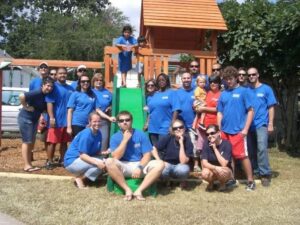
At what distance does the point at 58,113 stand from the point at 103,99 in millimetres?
854

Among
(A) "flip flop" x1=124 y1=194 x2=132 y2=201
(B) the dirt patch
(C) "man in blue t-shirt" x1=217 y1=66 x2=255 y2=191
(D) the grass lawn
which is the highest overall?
(C) "man in blue t-shirt" x1=217 y1=66 x2=255 y2=191

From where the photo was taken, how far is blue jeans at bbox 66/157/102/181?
757 cm

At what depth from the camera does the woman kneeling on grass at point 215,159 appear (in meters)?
7.42

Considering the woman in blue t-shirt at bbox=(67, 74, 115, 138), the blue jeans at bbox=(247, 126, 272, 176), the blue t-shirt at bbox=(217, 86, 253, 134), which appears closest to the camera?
the blue t-shirt at bbox=(217, 86, 253, 134)

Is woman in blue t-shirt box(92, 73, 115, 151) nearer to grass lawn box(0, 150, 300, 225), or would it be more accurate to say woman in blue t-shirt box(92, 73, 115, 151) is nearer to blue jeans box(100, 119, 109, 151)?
blue jeans box(100, 119, 109, 151)

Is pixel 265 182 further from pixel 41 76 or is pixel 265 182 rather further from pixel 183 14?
pixel 183 14

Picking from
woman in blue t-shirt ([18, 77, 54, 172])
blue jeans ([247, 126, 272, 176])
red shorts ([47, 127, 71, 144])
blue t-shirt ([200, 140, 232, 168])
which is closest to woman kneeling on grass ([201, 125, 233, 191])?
blue t-shirt ([200, 140, 232, 168])

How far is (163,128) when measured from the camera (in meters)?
8.42

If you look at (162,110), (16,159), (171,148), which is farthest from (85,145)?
(16,159)

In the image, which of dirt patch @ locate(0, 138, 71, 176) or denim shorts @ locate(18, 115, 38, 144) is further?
dirt patch @ locate(0, 138, 71, 176)

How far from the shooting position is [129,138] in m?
7.31

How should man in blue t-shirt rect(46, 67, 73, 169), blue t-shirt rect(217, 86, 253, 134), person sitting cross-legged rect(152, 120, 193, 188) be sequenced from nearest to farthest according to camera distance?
person sitting cross-legged rect(152, 120, 193, 188) → blue t-shirt rect(217, 86, 253, 134) → man in blue t-shirt rect(46, 67, 73, 169)

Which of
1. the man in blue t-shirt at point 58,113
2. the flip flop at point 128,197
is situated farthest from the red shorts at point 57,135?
the flip flop at point 128,197

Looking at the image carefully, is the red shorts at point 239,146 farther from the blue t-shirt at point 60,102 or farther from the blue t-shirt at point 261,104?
the blue t-shirt at point 60,102
